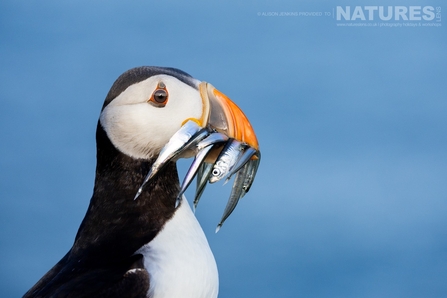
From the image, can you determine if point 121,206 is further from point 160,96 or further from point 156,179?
point 160,96

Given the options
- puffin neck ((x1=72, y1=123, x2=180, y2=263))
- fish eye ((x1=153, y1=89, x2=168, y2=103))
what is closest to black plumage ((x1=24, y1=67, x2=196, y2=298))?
puffin neck ((x1=72, y1=123, x2=180, y2=263))

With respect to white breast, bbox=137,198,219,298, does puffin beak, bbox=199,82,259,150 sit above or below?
above

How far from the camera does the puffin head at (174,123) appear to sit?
4.62m

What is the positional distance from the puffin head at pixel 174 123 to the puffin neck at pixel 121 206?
0.07 meters

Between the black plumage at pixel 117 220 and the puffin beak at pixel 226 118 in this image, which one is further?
the puffin beak at pixel 226 118

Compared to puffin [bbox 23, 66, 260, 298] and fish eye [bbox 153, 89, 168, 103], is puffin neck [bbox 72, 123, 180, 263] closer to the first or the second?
puffin [bbox 23, 66, 260, 298]

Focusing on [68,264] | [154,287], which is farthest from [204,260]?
[68,264]

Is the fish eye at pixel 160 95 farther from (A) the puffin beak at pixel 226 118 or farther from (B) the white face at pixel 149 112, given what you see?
(A) the puffin beak at pixel 226 118

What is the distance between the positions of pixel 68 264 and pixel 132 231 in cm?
31

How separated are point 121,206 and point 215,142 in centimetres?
50

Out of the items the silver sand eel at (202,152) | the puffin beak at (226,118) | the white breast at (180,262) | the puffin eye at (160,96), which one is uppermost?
the puffin eye at (160,96)

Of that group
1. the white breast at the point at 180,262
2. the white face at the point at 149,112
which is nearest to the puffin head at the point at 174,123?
the white face at the point at 149,112

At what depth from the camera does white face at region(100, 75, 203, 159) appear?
15.2 feet

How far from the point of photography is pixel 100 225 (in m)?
4.70
